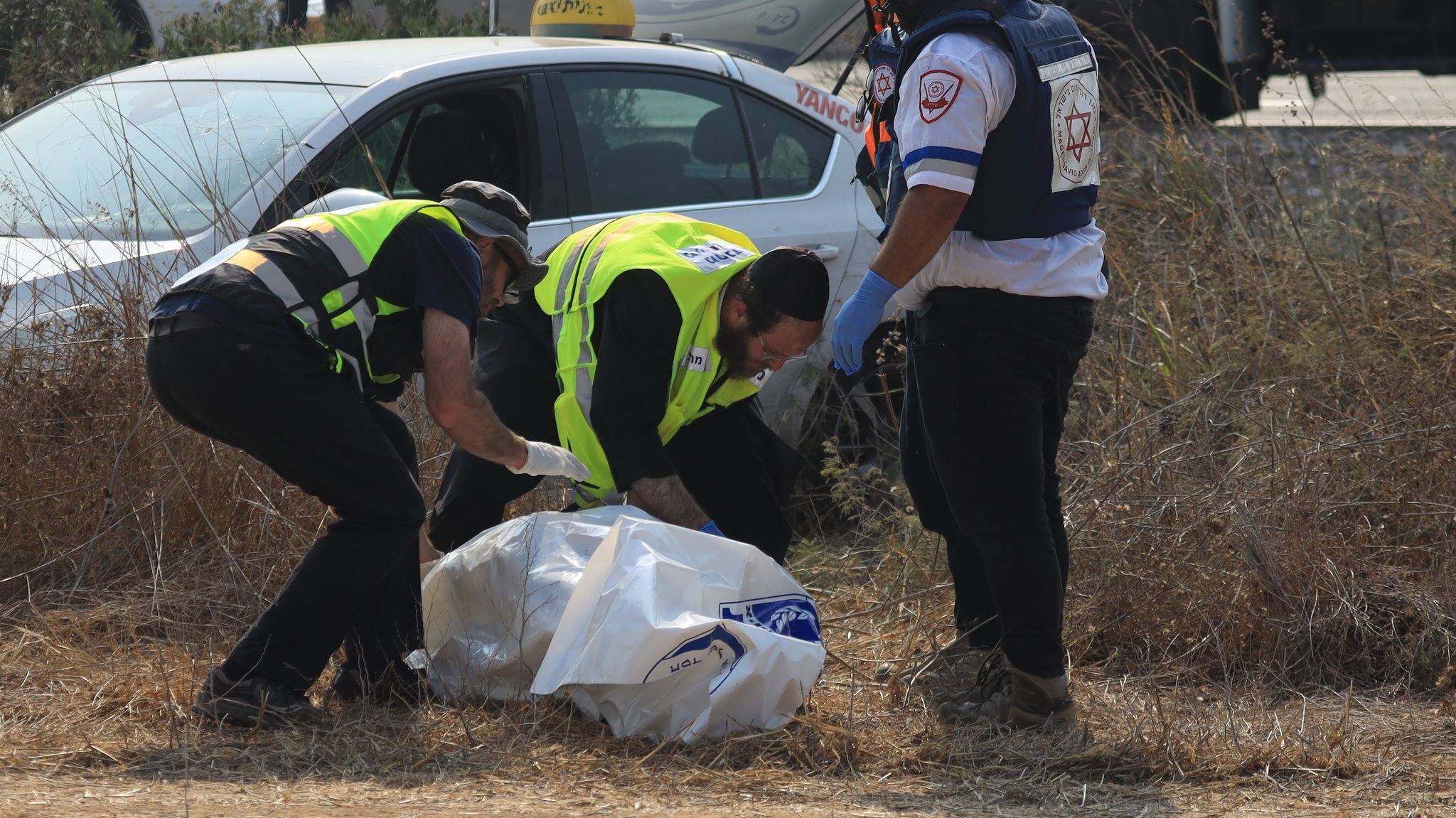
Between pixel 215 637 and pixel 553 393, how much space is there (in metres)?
1.05

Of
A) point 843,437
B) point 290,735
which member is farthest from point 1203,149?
point 290,735

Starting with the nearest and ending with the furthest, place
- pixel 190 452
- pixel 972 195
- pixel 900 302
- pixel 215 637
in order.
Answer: pixel 972 195 < pixel 900 302 < pixel 215 637 < pixel 190 452

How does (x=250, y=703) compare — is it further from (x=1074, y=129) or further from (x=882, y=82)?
(x=1074, y=129)

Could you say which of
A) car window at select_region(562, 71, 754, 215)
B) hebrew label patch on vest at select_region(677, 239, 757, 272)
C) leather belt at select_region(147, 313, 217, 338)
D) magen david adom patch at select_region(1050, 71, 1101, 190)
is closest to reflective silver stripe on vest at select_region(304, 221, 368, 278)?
leather belt at select_region(147, 313, 217, 338)

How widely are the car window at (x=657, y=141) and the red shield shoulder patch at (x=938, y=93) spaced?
5.91 ft

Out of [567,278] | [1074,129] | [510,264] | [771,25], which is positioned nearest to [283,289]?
[510,264]

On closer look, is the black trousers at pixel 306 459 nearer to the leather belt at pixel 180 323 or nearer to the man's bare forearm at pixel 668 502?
the leather belt at pixel 180 323

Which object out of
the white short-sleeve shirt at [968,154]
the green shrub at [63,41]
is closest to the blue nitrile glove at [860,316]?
the white short-sleeve shirt at [968,154]

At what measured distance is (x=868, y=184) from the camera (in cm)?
366

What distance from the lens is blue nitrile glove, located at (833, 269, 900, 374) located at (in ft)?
9.68

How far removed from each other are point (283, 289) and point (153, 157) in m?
1.67

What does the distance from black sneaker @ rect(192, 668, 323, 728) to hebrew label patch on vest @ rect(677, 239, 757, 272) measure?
4.29ft

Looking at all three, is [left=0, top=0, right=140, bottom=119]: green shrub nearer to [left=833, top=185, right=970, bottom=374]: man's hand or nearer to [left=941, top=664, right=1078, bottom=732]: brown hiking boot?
[left=833, top=185, right=970, bottom=374]: man's hand

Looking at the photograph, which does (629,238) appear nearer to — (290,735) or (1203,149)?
(290,735)
